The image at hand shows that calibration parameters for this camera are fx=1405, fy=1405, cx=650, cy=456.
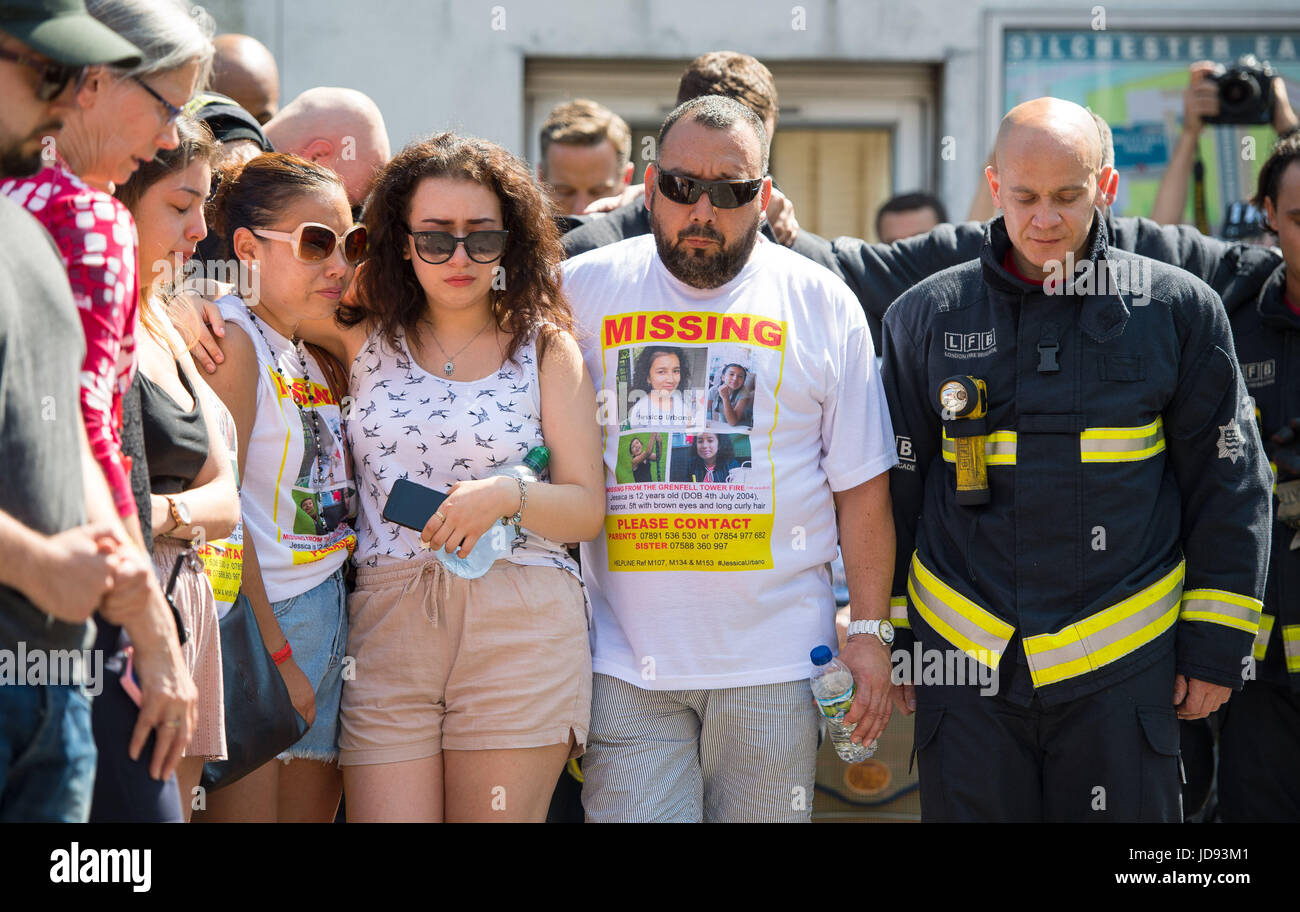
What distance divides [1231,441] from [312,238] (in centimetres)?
223

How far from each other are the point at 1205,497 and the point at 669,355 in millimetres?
1333

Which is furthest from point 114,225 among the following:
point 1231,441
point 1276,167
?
point 1276,167

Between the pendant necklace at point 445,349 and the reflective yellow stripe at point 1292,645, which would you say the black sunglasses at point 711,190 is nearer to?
the pendant necklace at point 445,349

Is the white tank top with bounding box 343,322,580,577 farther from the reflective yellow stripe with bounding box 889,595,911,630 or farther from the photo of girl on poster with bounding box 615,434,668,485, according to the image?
the reflective yellow stripe with bounding box 889,595,911,630

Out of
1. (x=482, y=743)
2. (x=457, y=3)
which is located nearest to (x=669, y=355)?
(x=482, y=743)

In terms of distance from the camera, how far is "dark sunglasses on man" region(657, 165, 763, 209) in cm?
339

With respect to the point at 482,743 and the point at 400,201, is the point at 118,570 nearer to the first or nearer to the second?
the point at 482,743

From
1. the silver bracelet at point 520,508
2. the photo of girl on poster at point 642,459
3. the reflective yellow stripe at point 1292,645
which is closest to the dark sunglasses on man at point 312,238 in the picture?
the silver bracelet at point 520,508

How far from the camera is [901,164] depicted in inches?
267

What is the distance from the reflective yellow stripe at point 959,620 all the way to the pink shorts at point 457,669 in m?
0.89

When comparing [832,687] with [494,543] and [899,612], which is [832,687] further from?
[494,543]

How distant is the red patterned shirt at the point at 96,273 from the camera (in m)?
2.23

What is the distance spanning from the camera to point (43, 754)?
2.07 m

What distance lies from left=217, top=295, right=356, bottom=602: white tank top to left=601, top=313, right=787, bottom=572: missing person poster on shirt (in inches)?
25.9
